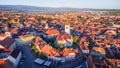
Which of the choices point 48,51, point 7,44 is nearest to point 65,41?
point 48,51

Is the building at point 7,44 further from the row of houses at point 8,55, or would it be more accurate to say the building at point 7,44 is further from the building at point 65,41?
the building at point 65,41

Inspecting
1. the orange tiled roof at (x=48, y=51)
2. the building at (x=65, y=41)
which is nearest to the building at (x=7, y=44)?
the orange tiled roof at (x=48, y=51)

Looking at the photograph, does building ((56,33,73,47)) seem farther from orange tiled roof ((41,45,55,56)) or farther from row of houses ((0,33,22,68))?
row of houses ((0,33,22,68))

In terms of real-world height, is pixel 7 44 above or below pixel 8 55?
above

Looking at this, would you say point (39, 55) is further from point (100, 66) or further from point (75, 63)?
point (100, 66)

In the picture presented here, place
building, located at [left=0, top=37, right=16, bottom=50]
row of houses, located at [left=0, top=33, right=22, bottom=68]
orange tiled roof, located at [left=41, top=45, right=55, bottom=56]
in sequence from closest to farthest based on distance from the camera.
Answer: row of houses, located at [left=0, top=33, right=22, bottom=68] < orange tiled roof, located at [left=41, top=45, right=55, bottom=56] < building, located at [left=0, top=37, right=16, bottom=50]

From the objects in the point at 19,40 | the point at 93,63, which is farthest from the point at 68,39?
the point at 93,63

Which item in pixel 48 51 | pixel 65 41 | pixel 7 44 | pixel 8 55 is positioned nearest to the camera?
pixel 8 55

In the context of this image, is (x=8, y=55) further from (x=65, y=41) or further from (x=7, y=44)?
(x=65, y=41)

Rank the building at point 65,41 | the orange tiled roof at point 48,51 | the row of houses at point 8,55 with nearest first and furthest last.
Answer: the row of houses at point 8,55
the orange tiled roof at point 48,51
the building at point 65,41

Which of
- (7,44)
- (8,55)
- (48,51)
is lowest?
(48,51)

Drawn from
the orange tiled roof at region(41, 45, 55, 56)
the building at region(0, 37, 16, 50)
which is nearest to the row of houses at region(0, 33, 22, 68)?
the building at region(0, 37, 16, 50)

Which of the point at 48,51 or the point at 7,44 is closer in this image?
the point at 48,51
